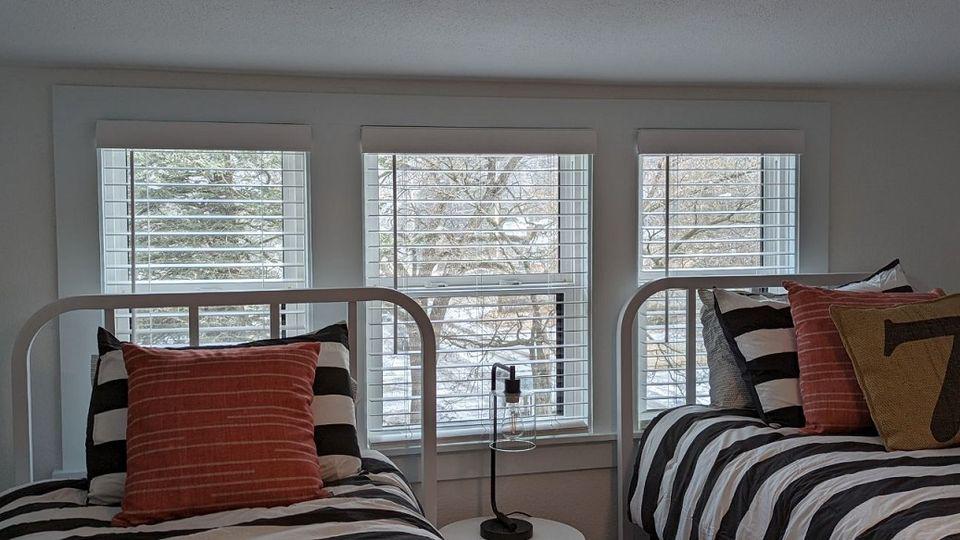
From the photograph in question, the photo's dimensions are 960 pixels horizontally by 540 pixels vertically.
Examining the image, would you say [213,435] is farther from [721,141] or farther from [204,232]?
[721,141]

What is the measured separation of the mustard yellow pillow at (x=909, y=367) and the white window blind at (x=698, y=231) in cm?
82

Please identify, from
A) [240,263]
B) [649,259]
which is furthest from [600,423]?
[240,263]

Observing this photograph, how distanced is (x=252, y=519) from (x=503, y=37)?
4.43 feet

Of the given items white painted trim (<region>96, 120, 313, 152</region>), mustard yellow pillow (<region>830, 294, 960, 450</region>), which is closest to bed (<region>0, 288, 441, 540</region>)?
white painted trim (<region>96, 120, 313, 152</region>)

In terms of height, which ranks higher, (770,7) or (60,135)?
(770,7)

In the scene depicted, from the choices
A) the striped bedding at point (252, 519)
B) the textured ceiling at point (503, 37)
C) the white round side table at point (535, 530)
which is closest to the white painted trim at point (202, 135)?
the textured ceiling at point (503, 37)

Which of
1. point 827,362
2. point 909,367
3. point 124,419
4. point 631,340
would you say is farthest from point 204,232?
point 909,367

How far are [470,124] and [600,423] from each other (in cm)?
114

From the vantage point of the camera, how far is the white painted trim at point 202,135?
2.69 metres

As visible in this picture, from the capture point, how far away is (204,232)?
2828mm

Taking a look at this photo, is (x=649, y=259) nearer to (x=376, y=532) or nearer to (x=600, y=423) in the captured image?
(x=600, y=423)

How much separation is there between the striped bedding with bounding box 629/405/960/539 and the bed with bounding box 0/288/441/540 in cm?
73

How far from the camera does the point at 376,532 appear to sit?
6.02 feet

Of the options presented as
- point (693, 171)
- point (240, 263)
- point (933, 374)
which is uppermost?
point (693, 171)
